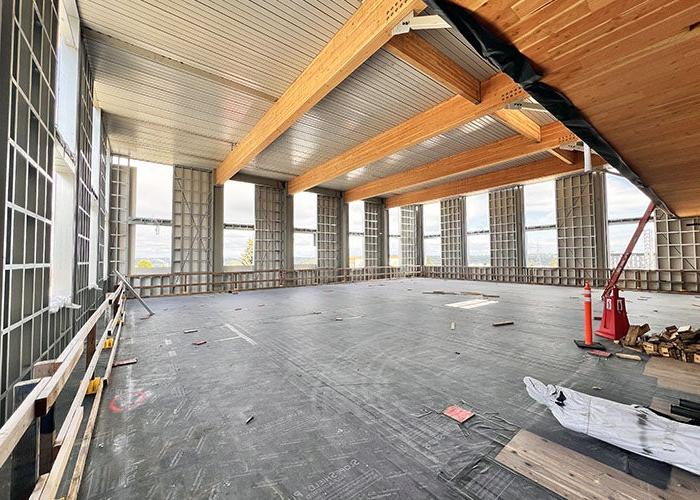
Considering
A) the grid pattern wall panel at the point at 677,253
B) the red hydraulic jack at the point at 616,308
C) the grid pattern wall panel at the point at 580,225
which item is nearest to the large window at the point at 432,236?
the grid pattern wall panel at the point at 580,225

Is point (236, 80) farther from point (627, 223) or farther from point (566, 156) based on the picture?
point (627, 223)

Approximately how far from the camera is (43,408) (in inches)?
50.3

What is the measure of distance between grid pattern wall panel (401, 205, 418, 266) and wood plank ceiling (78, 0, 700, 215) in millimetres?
11186

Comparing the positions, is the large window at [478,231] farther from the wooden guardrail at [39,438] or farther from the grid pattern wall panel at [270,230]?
the wooden guardrail at [39,438]

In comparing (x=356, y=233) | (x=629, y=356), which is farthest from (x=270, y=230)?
(x=629, y=356)

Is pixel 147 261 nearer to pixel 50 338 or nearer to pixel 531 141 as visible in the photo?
pixel 50 338

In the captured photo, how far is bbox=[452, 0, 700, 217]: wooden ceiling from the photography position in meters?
1.59

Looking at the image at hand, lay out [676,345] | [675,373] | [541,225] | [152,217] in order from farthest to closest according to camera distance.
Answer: [541,225] < [152,217] < [676,345] < [675,373]

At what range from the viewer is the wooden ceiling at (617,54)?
1586 millimetres

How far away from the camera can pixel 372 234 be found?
2050 centimetres

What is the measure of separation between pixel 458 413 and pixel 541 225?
55.3 feet

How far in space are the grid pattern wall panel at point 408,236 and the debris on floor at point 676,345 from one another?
17.5 meters

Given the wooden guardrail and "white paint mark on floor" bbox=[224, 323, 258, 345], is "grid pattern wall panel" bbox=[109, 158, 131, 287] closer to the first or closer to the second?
"white paint mark on floor" bbox=[224, 323, 258, 345]

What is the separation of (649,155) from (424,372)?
3727mm
